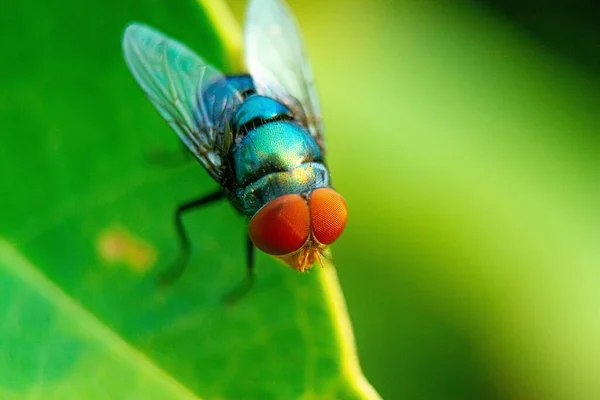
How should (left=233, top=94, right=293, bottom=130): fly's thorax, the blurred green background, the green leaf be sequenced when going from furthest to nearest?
1. the blurred green background
2. (left=233, top=94, right=293, bottom=130): fly's thorax
3. the green leaf

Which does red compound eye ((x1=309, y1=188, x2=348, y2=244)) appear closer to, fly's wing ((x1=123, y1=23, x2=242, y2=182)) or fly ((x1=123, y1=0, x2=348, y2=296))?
fly ((x1=123, y1=0, x2=348, y2=296))

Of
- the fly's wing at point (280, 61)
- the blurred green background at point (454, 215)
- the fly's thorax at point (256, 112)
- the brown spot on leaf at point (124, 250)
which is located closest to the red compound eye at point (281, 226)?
the brown spot on leaf at point (124, 250)

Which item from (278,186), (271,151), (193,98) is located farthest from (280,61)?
(278,186)

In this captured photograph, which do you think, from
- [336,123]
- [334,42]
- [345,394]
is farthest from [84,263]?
[334,42]

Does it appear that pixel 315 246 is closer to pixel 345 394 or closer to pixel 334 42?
pixel 345 394

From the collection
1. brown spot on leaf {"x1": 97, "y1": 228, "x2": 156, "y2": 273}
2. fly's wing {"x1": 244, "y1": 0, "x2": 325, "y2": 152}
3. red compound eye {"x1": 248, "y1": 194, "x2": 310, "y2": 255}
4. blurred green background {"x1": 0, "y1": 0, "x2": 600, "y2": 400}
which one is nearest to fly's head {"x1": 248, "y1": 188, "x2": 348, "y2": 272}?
red compound eye {"x1": 248, "y1": 194, "x2": 310, "y2": 255}

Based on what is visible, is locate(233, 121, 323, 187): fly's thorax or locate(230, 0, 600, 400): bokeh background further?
locate(230, 0, 600, 400): bokeh background

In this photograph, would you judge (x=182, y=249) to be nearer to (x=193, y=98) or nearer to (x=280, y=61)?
(x=193, y=98)

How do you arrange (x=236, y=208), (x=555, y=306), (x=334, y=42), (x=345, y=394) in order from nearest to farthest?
1. (x=345, y=394)
2. (x=236, y=208)
3. (x=555, y=306)
4. (x=334, y=42)
